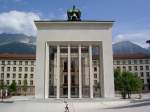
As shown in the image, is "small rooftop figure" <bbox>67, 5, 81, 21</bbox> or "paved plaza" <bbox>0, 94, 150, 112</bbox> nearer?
"paved plaza" <bbox>0, 94, 150, 112</bbox>

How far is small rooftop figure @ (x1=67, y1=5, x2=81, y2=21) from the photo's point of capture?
4708 cm

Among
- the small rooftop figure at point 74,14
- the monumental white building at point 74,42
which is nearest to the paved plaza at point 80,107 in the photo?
the monumental white building at point 74,42

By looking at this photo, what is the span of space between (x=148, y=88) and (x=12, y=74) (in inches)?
2018

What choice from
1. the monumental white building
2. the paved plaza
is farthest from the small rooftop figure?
the paved plaza

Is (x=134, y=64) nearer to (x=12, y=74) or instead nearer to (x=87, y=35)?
(x=12, y=74)

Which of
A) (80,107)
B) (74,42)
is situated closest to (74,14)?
(74,42)

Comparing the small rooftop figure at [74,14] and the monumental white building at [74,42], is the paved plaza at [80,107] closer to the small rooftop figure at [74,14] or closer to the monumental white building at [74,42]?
the monumental white building at [74,42]

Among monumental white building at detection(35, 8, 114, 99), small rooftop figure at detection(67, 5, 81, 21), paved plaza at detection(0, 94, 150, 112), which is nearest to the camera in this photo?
paved plaza at detection(0, 94, 150, 112)

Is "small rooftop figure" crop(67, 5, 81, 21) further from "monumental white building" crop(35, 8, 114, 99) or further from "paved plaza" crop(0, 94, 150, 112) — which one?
"paved plaza" crop(0, 94, 150, 112)

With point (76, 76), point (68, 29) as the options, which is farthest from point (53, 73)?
point (68, 29)

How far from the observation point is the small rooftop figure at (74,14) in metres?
47.1

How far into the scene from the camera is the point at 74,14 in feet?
156

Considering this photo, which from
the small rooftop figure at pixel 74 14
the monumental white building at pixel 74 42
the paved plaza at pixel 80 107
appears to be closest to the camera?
the paved plaza at pixel 80 107

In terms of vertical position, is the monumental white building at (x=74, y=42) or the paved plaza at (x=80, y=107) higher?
the monumental white building at (x=74, y=42)
